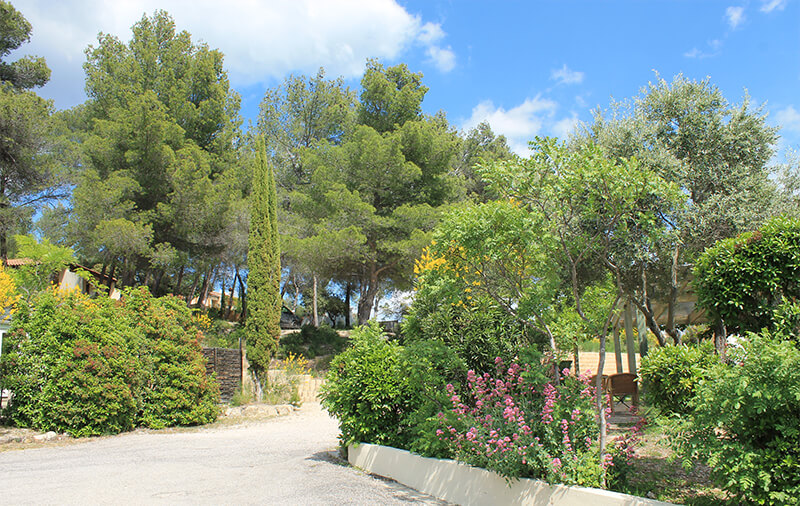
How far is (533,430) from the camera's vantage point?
4.56 meters

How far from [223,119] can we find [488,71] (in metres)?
15.4

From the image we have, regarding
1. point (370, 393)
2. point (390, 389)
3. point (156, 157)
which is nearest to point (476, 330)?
point (390, 389)

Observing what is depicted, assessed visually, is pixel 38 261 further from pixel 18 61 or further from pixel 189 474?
pixel 189 474

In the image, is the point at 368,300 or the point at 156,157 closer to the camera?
the point at 156,157

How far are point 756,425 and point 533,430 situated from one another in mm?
1750

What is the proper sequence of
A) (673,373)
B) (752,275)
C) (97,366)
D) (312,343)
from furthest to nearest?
(312,343) < (97,366) < (673,373) < (752,275)

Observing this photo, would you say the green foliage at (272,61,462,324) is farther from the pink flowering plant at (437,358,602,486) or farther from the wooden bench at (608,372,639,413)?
the pink flowering plant at (437,358,602,486)

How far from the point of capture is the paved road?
4.89m

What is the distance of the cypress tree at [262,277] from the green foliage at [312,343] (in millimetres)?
4825

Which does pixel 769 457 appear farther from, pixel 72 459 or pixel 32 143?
pixel 32 143

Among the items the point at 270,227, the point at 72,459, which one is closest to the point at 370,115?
the point at 270,227

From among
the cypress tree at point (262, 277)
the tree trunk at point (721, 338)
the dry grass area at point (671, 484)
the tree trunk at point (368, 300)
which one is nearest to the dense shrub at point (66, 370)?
the cypress tree at point (262, 277)

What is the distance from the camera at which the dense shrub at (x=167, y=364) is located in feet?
31.9

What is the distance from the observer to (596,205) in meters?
4.73
